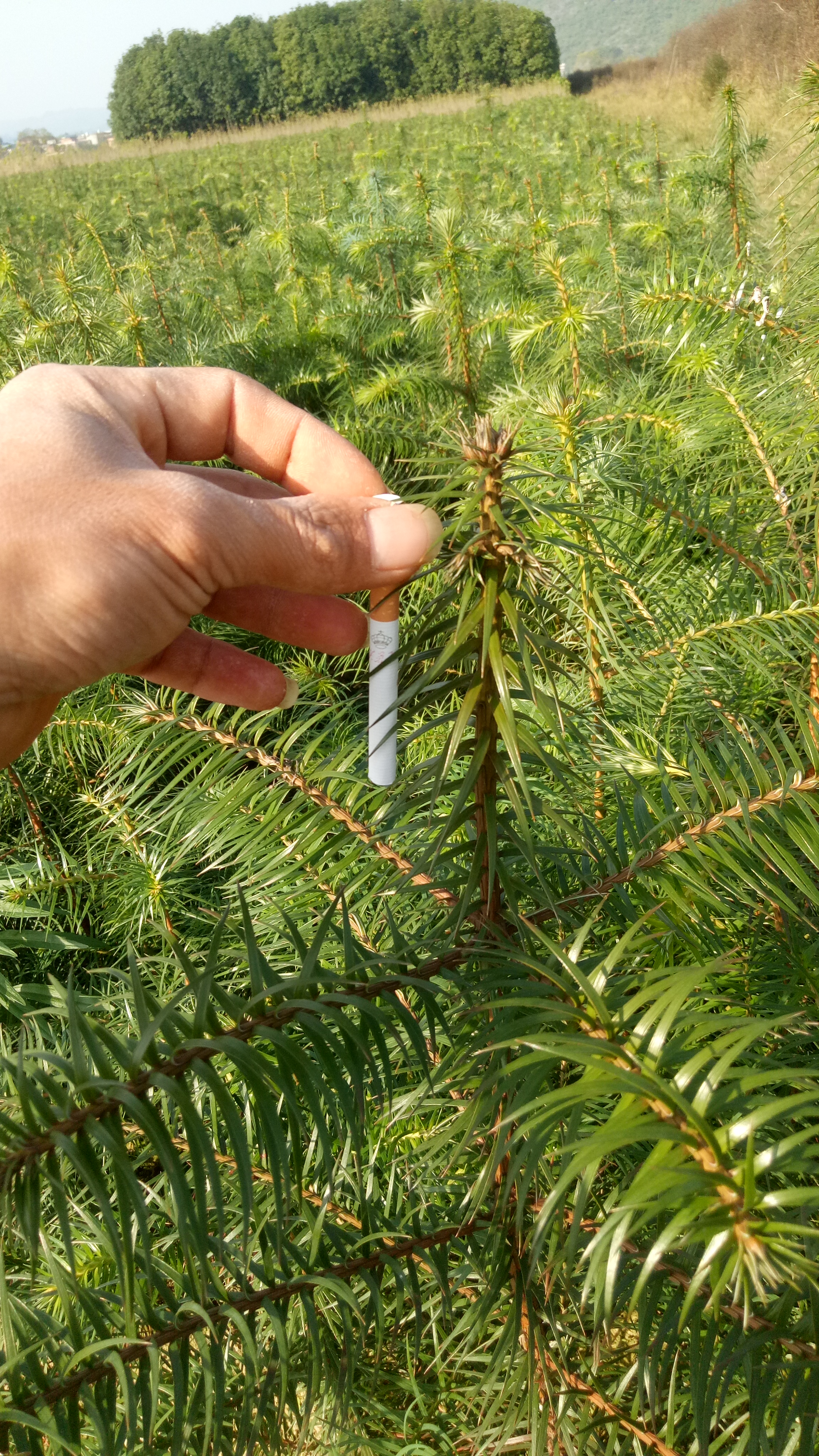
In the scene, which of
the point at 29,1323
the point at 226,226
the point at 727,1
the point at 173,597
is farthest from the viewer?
the point at 727,1

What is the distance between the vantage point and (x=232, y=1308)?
0.37m

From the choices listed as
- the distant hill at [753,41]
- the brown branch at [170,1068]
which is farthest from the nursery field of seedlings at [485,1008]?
the distant hill at [753,41]

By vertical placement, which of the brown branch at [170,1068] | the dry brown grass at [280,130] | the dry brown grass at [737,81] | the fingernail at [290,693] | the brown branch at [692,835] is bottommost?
the brown branch at [692,835]

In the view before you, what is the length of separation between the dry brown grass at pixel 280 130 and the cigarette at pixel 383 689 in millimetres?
11353

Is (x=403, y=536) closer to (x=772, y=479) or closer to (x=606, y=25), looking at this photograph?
(x=772, y=479)

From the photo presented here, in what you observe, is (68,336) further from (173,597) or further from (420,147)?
(420,147)

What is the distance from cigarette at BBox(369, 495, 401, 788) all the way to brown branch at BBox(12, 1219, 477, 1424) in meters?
0.22

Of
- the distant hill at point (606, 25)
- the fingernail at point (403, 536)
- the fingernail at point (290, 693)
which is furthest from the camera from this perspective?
the distant hill at point (606, 25)

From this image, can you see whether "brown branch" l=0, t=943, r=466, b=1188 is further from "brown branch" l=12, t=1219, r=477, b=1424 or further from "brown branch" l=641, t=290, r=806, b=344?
"brown branch" l=641, t=290, r=806, b=344

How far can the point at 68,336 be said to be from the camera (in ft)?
6.18

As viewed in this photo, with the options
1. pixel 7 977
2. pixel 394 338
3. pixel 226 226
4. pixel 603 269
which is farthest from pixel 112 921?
pixel 226 226

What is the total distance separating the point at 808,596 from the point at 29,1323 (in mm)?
678

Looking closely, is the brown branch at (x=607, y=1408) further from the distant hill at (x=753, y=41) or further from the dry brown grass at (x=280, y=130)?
the dry brown grass at (x=280, y=130)

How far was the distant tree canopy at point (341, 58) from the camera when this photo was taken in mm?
18250
